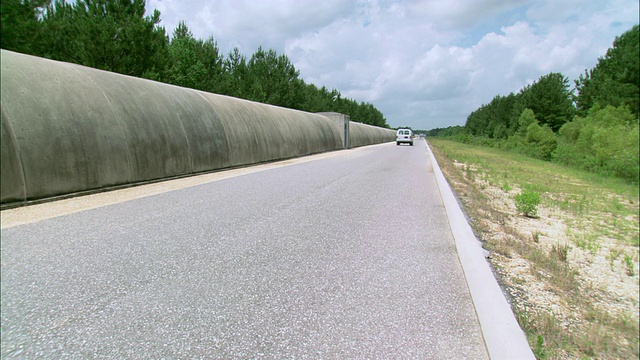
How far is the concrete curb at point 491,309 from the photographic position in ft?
6.72

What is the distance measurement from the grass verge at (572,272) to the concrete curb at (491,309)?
4.3 inches

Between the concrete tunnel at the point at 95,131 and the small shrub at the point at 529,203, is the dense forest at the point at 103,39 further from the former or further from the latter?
the small shrub at the point at 529,203

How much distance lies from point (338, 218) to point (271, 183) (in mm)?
4239

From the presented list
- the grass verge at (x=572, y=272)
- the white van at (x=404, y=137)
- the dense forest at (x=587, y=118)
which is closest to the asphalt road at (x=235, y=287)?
the grass verge at (x=572, y=272)

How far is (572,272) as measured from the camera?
3.32 meters

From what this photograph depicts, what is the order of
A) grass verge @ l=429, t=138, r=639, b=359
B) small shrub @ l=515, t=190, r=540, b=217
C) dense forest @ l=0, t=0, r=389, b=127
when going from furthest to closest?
dense forest @ l=0, t=0, r=389, b=127, small shrub @ l=515, t=190, r=540, b=217, grass verge @ l=429, t=138, r=639, b=359

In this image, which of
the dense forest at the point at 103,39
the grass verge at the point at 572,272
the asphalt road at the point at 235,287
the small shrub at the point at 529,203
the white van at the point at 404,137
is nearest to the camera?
the grass verge at the point at 572,272

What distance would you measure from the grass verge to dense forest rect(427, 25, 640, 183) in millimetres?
799

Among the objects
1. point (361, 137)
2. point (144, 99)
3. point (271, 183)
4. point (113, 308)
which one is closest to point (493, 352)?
point (113, 308)

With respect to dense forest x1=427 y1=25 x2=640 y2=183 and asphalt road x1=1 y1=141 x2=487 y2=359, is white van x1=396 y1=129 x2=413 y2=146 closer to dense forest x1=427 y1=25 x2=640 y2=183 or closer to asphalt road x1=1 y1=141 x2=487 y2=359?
dense forest x1=427 y1=25 x2=640 y2=183

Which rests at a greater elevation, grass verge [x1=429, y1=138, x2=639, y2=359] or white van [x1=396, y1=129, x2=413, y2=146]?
white van [x1=396, y1=129, x2=413, y2=146]

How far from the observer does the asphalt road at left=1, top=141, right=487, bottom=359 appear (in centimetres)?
221

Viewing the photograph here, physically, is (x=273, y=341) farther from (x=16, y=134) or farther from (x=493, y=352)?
(x=16, y=134)

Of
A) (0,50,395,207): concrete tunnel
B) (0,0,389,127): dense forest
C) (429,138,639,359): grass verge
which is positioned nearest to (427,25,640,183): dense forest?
(429,138,639,359): grass verge
